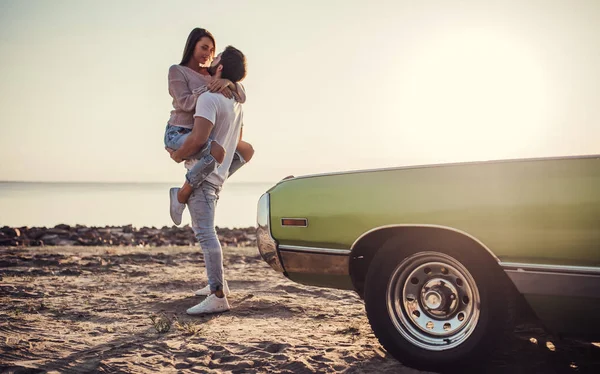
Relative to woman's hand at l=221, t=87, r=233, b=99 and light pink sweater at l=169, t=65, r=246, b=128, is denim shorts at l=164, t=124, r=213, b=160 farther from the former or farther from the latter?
woman's hand at l=221, t=87, r=233, b=99

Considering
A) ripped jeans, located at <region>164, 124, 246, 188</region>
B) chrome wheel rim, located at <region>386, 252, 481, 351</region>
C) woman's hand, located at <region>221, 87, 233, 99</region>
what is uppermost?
woman's hand, located at <region>221, 87, 233, 99</region>

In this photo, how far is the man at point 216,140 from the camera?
436 cm

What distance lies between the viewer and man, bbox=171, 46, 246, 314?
14.3ft

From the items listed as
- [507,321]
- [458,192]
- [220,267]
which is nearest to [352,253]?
[458,192]

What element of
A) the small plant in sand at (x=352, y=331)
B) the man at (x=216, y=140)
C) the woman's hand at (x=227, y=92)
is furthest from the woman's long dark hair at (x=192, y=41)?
the small plant in sand at (x=352, y=331)

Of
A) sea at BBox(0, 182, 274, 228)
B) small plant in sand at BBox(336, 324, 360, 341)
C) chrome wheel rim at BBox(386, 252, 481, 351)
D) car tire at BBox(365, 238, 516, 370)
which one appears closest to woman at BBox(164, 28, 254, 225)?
small plant in sand at BBox(336, 324, 360, 341)

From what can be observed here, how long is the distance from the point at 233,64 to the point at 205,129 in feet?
2.01

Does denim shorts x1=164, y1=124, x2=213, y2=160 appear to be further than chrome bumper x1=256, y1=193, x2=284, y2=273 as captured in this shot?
Yes

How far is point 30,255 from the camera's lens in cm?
832

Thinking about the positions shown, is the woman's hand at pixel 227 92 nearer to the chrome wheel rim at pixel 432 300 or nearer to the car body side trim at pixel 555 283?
the chrome wheel rim at pixel 432 300

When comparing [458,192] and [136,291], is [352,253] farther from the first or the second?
[136,291]

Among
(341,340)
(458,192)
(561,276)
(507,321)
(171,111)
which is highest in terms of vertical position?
(171,111)

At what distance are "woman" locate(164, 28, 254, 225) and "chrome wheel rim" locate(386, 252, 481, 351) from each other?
1.95m

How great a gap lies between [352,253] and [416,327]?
0.58 metres
